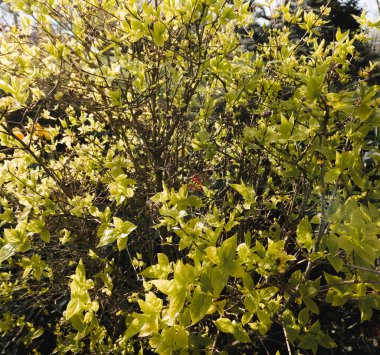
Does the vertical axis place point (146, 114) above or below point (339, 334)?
above

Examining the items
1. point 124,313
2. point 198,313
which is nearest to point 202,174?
point 124,313

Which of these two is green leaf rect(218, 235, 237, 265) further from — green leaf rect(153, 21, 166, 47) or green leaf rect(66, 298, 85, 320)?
green leaf rect(153, 21, 166, 47)

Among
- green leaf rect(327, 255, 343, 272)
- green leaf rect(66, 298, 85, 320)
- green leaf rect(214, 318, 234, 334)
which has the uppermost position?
green leaf rect(327, 255, 343, 272)

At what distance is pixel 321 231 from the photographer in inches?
50.2

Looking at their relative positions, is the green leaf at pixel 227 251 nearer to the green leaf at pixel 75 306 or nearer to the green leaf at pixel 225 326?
the green leaf at pixel 225 326

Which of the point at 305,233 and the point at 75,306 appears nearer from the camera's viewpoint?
the point at 75,306

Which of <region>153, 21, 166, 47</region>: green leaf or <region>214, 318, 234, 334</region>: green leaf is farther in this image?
<region>153, 21, 166, 47</region>: green leaf

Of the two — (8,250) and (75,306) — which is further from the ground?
(8,250)

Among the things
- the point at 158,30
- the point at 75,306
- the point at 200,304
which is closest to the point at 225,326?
the point at 200,304

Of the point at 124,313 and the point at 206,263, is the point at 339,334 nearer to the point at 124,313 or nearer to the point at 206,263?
the point at 124,313

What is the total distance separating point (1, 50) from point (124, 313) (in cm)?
176

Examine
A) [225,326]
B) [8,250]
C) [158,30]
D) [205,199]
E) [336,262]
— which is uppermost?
[158,30]

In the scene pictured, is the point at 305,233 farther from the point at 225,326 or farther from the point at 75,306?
the point at 75,306

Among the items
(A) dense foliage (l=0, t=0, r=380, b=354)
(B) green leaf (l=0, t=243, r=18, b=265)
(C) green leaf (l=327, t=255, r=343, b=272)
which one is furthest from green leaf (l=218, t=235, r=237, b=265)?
(B) green leaf (l=0, t=243, r=18, b=265)
